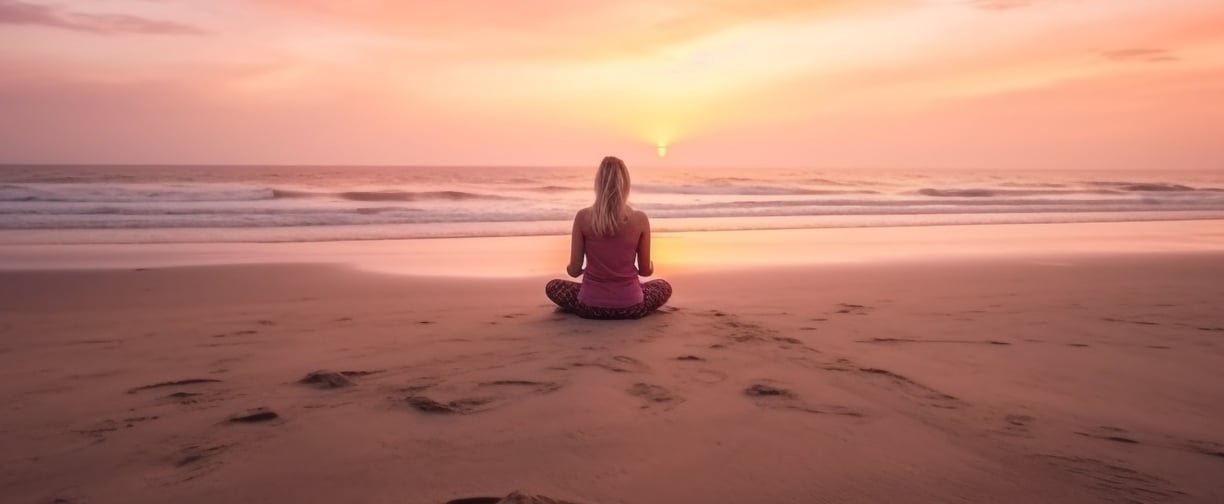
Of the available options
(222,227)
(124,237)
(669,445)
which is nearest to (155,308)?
(669,445)

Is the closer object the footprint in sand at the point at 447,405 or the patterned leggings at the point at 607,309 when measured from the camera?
the footprint in sand at the point at 447,405

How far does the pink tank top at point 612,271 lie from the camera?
5465 mm

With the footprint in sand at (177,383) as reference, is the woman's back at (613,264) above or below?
above

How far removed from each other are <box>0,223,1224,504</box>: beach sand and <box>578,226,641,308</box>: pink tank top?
0.81ft

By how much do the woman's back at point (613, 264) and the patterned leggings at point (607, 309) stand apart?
0.05 metres

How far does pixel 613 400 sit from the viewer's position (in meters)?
3.48

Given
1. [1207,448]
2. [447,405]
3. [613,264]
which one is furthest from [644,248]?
[1207,448]

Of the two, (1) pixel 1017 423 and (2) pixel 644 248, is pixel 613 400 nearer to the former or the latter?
(1) pixel 1017 423

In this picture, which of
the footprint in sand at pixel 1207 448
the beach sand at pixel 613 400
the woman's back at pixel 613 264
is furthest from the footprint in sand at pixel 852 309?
the footprint in sand at pixel 1207 448

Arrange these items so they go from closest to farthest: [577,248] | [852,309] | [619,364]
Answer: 1. [619,364]
2. [577,248]
3. [852,309]

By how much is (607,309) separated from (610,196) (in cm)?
90

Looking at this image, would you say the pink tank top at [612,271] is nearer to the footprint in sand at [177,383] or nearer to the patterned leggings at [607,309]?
the patterned leggings at [607,309]

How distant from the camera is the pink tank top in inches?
215

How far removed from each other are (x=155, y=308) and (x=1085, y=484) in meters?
6.75
